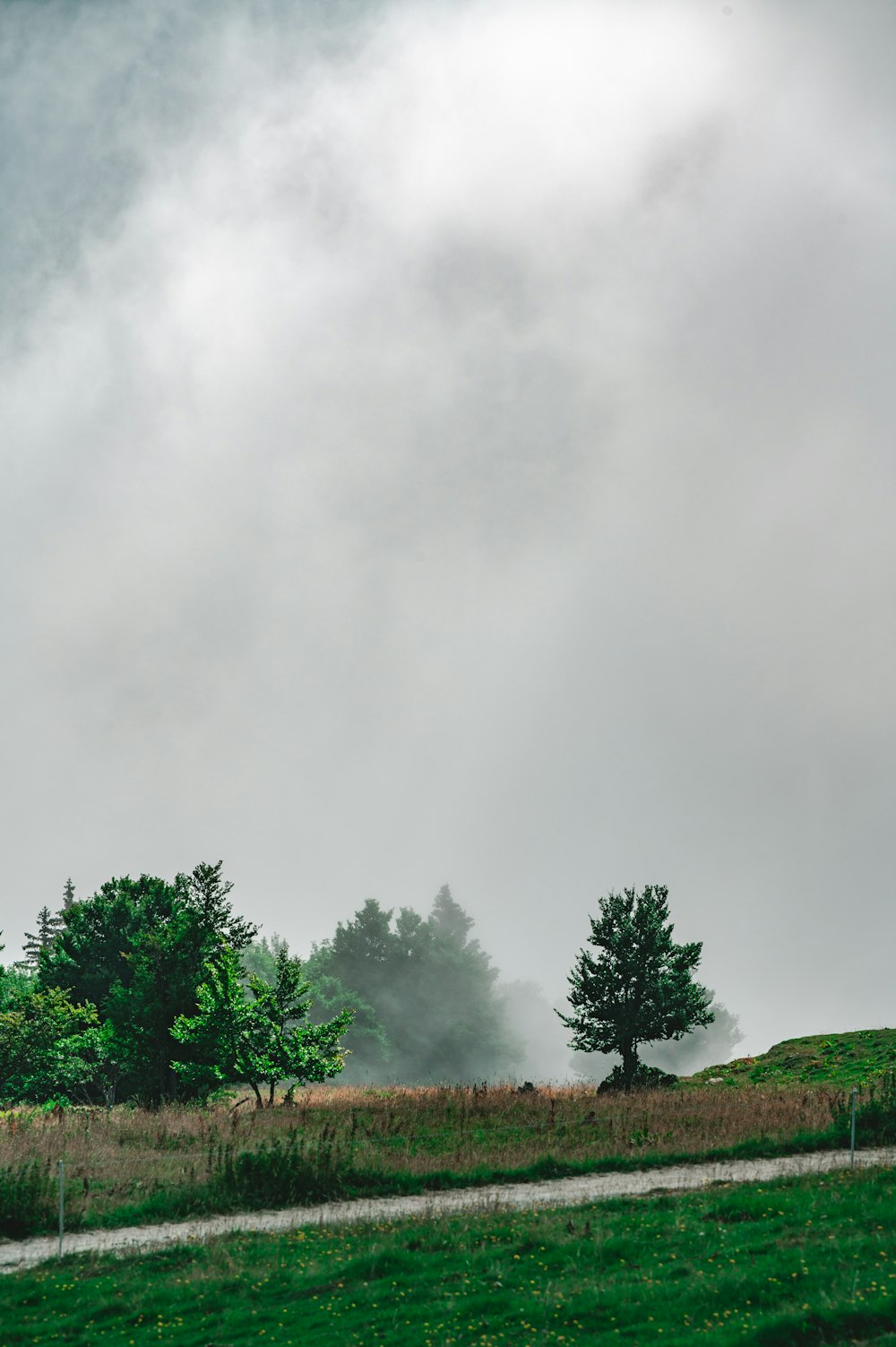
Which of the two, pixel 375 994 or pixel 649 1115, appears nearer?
pixel 649 1115

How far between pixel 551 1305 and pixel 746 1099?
22.8 metres

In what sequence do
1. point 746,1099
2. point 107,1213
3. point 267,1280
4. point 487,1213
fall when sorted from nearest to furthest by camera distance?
point 267,1280, point 487,1213, point 107,1213, point 746,1099

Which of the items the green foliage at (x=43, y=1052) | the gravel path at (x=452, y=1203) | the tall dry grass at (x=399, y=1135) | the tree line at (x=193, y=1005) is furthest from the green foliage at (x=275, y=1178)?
the green foliage at (x=43, y=1052)

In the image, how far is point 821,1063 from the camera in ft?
141

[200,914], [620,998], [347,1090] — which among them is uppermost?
[200,914]

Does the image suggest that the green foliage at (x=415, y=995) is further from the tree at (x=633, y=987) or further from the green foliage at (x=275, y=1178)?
the green foliage at (x=275, y=1178)

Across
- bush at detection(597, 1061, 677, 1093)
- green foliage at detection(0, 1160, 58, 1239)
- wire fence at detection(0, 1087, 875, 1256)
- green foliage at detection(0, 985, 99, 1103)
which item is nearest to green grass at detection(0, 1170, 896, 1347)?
green foliage at detection(0, 1160, 58, 1239)

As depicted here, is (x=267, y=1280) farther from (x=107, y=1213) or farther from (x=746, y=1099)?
(x=746, y=1099)

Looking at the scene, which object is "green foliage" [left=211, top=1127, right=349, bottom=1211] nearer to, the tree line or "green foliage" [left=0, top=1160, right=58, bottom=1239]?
"green foliage" [left=0, top=1160, right=58, bottom=1239]

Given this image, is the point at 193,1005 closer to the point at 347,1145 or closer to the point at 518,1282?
the point at 347,1145

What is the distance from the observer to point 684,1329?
9820 mm

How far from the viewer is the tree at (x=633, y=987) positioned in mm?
39094

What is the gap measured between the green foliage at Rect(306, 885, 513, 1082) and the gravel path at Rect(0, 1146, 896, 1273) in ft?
304

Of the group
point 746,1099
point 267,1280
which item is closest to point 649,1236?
point 267,1280
